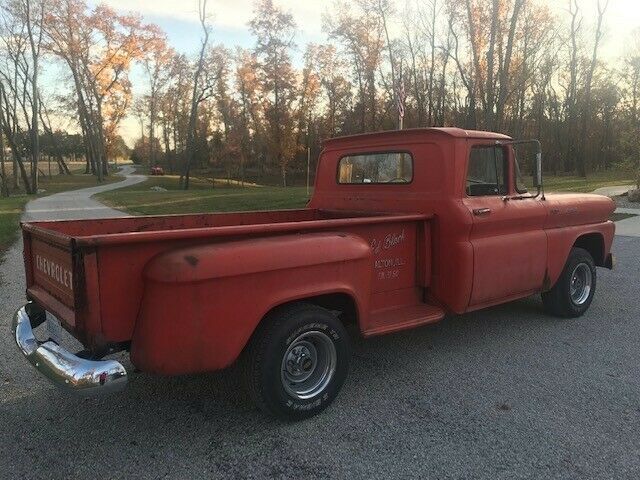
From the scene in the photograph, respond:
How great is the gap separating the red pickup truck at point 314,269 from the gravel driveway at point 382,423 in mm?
366

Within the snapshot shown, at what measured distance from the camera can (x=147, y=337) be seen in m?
2.78

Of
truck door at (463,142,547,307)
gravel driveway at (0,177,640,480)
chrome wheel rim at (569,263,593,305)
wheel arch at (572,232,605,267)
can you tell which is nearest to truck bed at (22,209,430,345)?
truck door at (463,142,547,307)

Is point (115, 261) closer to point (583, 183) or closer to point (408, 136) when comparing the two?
point (408, 136)

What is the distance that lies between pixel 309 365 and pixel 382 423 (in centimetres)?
58

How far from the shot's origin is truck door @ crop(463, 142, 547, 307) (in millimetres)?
4254

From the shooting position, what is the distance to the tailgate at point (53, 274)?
2.73 meters

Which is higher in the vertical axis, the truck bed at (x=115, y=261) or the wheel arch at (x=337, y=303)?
the truck bed at (x=115, y=261)

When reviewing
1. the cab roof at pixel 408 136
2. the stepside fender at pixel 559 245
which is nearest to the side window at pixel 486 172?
the cab roof at pixel 408 136

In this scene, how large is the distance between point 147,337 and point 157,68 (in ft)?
159

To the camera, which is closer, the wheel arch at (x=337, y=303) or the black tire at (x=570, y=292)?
the wheel arch at (x=337, y=303)

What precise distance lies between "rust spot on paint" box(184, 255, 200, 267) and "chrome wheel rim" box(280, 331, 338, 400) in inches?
33.1

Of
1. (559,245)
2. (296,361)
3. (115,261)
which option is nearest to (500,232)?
(559,245)

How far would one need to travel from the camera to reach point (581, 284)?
564 cm

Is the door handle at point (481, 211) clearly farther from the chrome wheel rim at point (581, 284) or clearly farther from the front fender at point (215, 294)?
the chrome wheel rim at point (581, 284)
